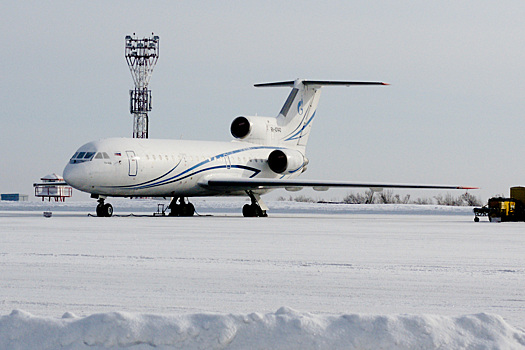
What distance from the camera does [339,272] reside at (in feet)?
34.0

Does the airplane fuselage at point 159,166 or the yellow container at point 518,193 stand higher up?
the airplane fuselage at point 159,166

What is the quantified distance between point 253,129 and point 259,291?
3030 centimetres

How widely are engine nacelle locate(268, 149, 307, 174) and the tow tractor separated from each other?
379 inches

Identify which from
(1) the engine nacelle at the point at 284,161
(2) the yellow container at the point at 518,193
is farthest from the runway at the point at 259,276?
(1) the engine nacelle at the point at 284,161

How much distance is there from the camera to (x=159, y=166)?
33.0m

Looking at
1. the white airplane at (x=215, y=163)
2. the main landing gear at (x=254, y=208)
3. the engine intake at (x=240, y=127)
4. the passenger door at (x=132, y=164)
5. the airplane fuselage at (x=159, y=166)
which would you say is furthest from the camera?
the engine intake at (x=240, y=127)

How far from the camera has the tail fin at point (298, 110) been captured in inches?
1583

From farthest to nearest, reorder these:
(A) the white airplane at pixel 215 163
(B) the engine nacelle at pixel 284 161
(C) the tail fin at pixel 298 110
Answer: (C) the tail fin at pixel 298 110 < (B) the engine nacelle at pixel 284 161 < (A) the white airplane at pixel 215 163

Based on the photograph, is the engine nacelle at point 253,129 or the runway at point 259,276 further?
the engine nacelle at point 253,129

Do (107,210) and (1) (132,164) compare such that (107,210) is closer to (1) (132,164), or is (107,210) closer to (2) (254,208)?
(1) (132,164)

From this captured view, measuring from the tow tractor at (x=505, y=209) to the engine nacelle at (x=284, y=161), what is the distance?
9.62 meters

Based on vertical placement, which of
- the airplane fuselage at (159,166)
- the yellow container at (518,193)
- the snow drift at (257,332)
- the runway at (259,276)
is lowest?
the runway at (259,276)

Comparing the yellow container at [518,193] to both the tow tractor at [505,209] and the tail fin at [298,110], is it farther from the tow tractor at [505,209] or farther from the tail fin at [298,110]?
the tail fin at [298,110]

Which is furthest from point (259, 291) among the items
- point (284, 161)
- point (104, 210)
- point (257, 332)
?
point (284, 161)
